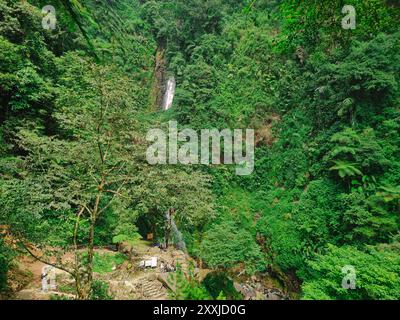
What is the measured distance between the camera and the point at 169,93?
81.9 feet

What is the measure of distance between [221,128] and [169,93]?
30.0ft

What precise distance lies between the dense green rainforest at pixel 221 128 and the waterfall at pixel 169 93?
231 cm

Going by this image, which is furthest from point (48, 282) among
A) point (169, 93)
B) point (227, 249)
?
point (169, 93)

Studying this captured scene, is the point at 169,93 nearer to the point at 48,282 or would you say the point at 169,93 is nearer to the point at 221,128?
the point at 221,128

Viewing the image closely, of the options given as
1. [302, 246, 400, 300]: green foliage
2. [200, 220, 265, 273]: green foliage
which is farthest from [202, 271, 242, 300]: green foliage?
[302, 246, 400, 300]: green foliage

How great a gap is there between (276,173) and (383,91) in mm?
6724

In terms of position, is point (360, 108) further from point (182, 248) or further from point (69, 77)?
point (69, 77)

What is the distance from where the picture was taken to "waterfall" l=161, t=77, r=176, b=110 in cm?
2467

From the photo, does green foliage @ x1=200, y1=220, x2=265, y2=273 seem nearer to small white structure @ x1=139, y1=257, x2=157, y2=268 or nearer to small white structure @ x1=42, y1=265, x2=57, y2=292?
small white structure @ x1=139, y1=257, x2=157, y2=268

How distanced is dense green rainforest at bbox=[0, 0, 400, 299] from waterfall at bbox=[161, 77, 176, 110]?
2.31 metres

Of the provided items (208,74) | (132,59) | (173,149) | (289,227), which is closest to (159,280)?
(173,149)

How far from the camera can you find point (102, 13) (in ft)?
8.36

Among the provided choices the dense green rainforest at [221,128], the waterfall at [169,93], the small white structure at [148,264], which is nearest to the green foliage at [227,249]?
the dense green rainforest at [221,128]

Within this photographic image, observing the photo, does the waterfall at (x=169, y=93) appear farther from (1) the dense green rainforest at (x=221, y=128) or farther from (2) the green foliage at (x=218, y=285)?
(2) the green foliage at (x=218, y=285)
